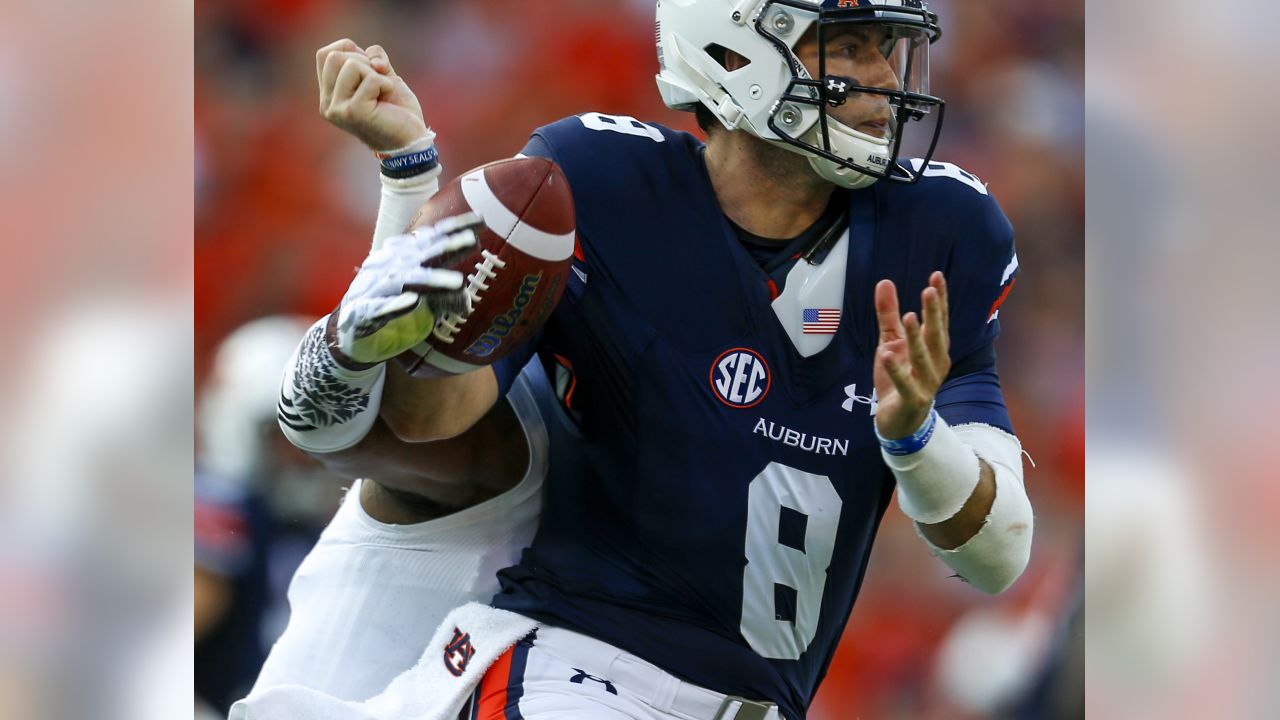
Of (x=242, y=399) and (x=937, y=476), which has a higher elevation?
(x=937, y=476)

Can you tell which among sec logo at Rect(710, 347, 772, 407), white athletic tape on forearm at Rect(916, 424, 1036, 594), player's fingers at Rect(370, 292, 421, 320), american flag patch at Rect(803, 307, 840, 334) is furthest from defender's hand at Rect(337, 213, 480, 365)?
white athletic tape on forearm at Rect(916, 424, 1036, 594)

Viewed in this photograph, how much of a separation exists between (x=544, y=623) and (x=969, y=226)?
0.88 m

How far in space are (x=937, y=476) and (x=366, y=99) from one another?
0.90 m

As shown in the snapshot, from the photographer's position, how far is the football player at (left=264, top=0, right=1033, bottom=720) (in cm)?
182

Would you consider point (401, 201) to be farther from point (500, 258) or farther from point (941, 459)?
point (941, 459)

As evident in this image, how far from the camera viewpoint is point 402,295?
1.52 meters

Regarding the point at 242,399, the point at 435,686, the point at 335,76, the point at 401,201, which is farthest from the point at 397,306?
the point at 242,399

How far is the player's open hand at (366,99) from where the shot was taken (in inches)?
67.2

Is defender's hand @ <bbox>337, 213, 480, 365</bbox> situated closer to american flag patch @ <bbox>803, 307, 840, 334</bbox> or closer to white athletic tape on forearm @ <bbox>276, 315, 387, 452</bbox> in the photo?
white athletic tape on forearm @ <bbox>276, 315, 387, 452</bbox>

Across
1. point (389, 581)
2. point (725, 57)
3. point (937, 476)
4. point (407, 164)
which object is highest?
point (725, 57)

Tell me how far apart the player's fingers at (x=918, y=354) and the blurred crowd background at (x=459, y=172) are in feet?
5.28
